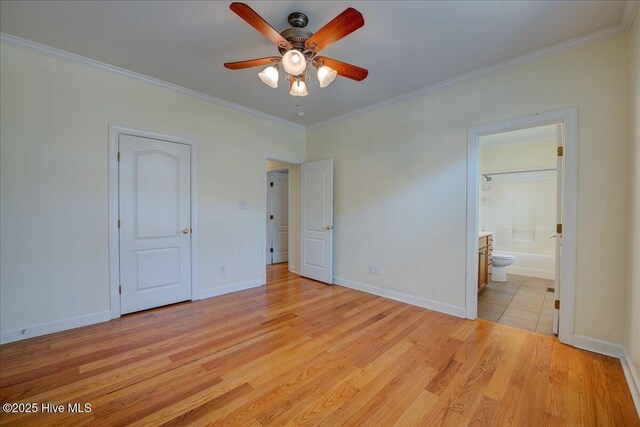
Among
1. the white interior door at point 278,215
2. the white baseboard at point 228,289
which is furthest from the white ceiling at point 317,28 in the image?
the white interior door at point 278,215

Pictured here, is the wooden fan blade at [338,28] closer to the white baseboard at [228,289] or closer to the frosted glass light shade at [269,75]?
the frosted glass light shade at [269,75]

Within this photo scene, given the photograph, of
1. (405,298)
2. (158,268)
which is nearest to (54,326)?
(158,268)

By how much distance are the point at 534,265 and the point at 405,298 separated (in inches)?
128

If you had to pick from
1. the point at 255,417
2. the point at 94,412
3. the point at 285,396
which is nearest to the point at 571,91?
the point at 285,396

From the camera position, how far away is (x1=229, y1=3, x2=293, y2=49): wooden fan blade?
1544mm

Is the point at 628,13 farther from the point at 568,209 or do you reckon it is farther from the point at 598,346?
the point at 598,346

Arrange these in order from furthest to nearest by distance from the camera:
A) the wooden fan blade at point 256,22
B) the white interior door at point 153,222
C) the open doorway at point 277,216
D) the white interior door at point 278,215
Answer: the white interior door at point 278,215, the open doorway at point 277,216, the white interior door at point 153,222, the wooden fan blade at point 256,22

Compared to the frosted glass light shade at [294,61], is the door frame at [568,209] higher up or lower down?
lower down

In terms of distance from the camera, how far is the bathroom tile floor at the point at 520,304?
9.44ft

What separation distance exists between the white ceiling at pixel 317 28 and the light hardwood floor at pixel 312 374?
106 inches

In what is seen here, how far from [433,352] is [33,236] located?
3766mm

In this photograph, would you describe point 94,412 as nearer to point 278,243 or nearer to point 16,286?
point 16,286

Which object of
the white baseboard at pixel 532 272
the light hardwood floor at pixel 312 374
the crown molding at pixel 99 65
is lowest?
the light hardwood floor at pixel 312 374

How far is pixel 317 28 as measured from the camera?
2199 millimetres
